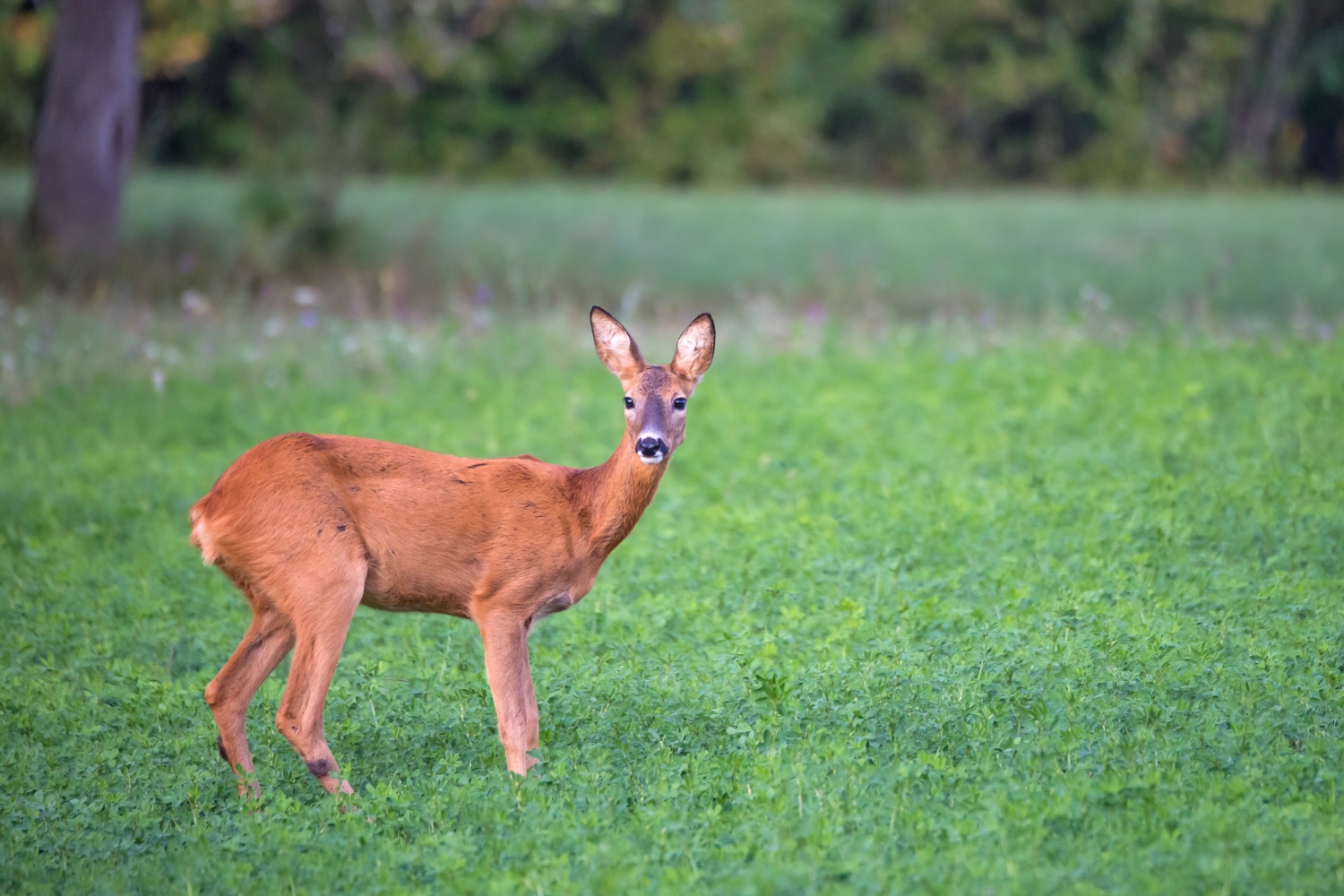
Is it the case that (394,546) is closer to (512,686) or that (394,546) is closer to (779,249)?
(512,686)

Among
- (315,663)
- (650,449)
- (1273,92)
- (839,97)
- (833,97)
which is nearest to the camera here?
(315,663)

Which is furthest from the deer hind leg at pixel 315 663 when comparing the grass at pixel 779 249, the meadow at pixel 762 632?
the grass at pixel 779 249

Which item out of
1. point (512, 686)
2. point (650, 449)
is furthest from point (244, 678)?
point (650, 449)

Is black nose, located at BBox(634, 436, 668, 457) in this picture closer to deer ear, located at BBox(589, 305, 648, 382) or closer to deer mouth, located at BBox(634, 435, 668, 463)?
deer mouth, located at BBox(634, 435, 668, 463)

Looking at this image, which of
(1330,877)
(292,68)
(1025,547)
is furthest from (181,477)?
(292,68)

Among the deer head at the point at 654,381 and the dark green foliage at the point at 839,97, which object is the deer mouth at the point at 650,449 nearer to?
the deer head at the point at 654,381

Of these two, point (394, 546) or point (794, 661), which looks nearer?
point (394, 546)

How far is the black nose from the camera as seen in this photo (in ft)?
17.2

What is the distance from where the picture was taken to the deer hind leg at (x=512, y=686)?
495 cm

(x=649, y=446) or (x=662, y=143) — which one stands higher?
(x=662, y=143)

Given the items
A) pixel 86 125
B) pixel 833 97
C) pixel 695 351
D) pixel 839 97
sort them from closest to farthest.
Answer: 1. pixel 695 351
2. pixel 86 125
3. pixel 833 97
4. pixel 839 97

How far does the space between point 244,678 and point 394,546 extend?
2.21 feet

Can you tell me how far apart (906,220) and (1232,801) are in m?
16.6

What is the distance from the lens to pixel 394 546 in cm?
515
